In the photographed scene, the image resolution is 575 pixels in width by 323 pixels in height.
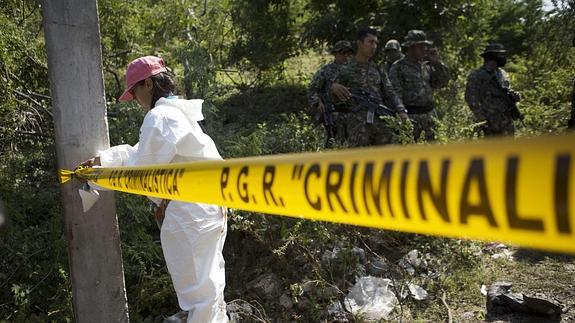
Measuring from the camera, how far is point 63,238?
4.14 metres

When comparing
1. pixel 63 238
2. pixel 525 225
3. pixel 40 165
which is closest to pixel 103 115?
pixel 63 238

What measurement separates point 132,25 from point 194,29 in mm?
1400

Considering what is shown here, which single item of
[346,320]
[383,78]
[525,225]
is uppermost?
[383,78]

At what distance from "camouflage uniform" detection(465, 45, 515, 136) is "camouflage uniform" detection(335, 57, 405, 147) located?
1410 millimetres

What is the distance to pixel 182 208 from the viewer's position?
2.72 metres

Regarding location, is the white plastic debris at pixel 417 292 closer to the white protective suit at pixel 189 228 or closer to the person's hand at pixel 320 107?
the white protective suit at pixel 189 228

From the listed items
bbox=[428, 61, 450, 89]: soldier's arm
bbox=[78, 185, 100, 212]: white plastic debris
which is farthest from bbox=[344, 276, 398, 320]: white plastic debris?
bbox=[428, 61, 450, 89]: soldier's arm

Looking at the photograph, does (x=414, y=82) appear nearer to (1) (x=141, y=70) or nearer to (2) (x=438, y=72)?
(2) (x=438, y=72)

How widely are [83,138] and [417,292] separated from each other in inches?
98.0

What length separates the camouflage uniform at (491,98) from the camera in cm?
655

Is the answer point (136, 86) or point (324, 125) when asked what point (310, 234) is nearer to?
point (136, 86)

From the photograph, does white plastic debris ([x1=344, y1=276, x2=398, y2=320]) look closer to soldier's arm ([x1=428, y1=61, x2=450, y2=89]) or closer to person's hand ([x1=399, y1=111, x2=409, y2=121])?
person's hand ([x1=399, y1=111, x2=409, y2=121])

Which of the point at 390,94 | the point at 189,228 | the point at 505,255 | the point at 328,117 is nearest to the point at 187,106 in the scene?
the point at 189,228

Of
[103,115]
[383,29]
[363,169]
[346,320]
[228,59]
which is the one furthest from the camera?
[228,59]
